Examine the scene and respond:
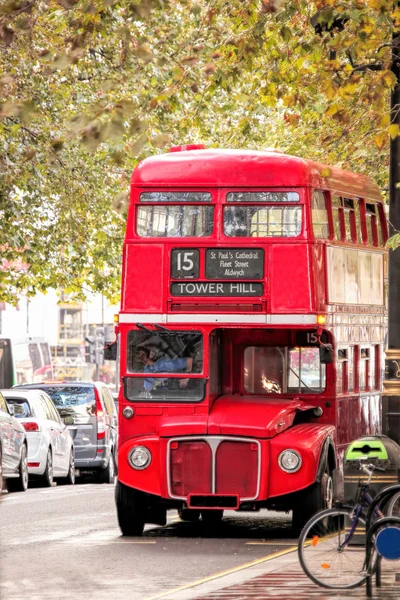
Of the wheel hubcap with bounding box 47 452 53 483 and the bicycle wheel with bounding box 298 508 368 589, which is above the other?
the wheel hubcap with bounding box 47 452 53 483

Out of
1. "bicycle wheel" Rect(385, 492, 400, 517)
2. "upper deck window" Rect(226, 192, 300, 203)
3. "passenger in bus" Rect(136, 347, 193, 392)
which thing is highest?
"upper deck window" Rect(226, 192, 300, 203)

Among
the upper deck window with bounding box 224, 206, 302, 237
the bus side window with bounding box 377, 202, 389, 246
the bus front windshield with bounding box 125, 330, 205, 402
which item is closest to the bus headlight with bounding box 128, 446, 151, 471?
the bus front windshield with bounding box 125, 330, 205, 402

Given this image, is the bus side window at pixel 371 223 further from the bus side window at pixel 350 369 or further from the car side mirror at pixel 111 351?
the car side mirror at pixel 111 351

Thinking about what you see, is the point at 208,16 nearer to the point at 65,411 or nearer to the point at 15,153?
the point at 15,153

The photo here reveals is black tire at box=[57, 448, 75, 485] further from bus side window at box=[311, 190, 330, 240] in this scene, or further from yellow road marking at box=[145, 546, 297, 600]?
yellow road marking at box=[145, 546, 297, 600]

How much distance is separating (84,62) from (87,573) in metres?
14.6

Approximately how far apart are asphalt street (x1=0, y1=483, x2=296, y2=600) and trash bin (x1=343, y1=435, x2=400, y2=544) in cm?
126

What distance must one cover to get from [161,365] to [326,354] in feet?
5.99

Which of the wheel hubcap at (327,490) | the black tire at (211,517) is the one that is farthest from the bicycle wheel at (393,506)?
the black tire at (211,517)

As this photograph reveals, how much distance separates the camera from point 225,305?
1756 centimetres

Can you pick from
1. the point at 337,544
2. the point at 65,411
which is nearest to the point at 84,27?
the point at 337,544

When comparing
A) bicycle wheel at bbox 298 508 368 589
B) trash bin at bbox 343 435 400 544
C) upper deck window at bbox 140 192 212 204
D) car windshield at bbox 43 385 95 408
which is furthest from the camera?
car windshield at bbox 43 385 95 408

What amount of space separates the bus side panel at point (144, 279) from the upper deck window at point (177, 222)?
20 cm

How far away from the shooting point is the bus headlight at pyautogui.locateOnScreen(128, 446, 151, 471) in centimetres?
1698
